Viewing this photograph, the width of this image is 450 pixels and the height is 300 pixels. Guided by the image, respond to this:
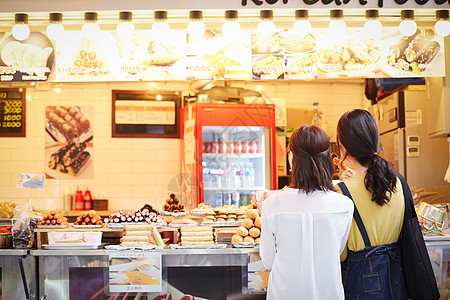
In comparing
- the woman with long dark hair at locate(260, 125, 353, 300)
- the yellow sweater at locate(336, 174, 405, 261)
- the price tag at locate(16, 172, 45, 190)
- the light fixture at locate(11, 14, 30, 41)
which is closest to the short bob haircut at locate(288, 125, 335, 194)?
the woman with long dark hair at locate(260, 125, 353, 300)

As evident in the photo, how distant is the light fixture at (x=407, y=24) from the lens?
4266mm

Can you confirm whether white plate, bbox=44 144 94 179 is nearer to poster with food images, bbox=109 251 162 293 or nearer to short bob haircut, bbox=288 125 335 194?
poster with food images, bbox=109 251 162 293

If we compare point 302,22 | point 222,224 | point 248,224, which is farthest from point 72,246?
point 302,22

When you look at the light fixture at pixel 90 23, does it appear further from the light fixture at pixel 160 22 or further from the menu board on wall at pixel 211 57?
the light fixture at pixel 160 22

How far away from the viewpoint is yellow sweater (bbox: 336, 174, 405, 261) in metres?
2.61

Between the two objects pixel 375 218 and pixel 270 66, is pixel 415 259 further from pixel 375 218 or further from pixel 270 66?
pixel 270 66

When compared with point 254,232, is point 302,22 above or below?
above

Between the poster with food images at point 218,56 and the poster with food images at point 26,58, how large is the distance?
45.7 inches

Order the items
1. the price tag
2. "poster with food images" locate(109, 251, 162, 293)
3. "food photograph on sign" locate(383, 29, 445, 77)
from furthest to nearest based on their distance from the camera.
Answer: the price tag → "food photograph on sign" locate(383, 29, 445, 77) → "poster with food images" locate(109, 251, 162, 293)

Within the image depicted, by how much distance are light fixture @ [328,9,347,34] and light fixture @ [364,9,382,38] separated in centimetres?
19

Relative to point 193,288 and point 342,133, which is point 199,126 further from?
point 342,133

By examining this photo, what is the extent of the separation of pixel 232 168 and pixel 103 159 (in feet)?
6.14

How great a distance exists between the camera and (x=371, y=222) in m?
2.62

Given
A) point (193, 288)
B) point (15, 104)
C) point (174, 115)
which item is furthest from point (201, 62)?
point (15, 104)
